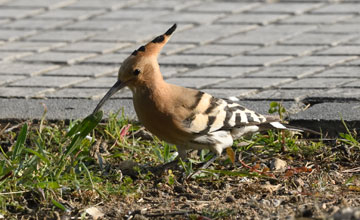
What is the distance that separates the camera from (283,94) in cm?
562

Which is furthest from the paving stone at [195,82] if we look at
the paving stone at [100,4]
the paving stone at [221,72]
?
the paving stone at [100,4]

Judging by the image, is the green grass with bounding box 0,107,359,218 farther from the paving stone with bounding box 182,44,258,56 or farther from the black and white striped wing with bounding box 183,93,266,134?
the paving stone with bounding box 182,44,258,56

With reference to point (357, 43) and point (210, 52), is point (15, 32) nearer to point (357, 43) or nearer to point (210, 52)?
point (210, 52)

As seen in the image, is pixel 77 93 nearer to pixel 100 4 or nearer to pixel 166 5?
pixel 166 5

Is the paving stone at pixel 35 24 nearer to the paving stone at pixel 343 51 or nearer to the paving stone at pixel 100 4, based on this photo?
the paving stone at pixel 100 4

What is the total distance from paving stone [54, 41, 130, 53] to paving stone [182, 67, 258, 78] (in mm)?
1056

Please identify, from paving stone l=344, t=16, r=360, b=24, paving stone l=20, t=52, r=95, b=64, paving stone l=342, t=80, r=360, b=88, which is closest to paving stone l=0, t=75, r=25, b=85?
paving stone l=20, t=52, r=95, b=64

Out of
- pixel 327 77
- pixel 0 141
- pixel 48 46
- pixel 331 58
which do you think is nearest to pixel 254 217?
pixel 0 141

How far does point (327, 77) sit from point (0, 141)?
250 cm

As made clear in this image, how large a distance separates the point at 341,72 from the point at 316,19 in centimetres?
174

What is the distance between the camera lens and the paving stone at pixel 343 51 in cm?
662

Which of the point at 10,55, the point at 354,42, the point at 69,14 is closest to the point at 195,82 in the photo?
the point at 354,42

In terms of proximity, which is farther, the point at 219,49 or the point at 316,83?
the point at 219,49

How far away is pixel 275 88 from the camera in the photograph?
229 inches
